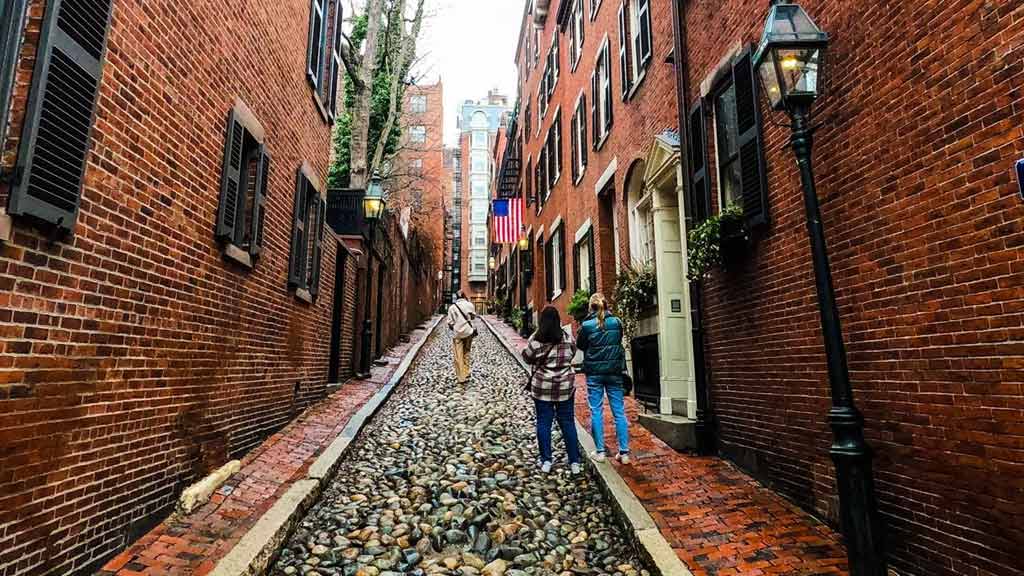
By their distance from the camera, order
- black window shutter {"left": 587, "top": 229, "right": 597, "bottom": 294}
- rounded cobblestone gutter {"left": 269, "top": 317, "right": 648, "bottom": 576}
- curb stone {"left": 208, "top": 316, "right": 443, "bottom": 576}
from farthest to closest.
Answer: black window shutter {"left": 587, "top": 229, "right": 597, "bottom": 294} → rounded cobblestone gutter {"left": 269, "top": 317, "right": 648, "bottom": 576} → curb stone {"left": 208, "top": 316, "right": 443, "bottom": 576}

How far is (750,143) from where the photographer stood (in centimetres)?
575

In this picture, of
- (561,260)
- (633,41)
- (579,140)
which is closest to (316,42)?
(633,41)

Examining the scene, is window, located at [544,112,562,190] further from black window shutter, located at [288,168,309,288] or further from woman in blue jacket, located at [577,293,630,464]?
woman in blue jacket, located at [577,293,630,464]

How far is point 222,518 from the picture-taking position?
439 cm

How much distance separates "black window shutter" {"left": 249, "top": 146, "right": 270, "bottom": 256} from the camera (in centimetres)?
615

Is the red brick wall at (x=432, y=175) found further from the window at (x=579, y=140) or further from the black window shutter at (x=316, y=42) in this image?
the black window shutter at (x=316, y=42)

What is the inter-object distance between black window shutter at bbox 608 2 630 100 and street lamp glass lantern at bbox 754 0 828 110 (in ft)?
21.6

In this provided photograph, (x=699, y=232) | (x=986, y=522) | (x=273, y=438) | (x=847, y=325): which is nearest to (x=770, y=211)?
(x=699, y=232)

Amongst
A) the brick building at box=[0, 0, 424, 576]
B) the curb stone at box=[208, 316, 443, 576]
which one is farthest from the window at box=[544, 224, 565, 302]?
the brick building at box=[0, 0, 424, 576]

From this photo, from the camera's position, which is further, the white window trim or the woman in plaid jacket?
the white window trim

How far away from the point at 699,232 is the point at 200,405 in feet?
16.6

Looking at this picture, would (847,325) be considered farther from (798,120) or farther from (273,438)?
(273,438)

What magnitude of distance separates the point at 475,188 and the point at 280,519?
73.4 m

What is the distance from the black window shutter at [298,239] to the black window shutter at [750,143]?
5.70 metres
